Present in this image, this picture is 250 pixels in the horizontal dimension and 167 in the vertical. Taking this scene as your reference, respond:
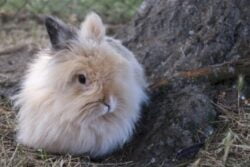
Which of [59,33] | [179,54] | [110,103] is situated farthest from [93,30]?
[179,54]

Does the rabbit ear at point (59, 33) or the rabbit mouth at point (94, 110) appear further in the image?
the rabbit ear at point (59, 33)

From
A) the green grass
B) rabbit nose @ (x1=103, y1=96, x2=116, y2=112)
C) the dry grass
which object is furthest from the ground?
the green grass

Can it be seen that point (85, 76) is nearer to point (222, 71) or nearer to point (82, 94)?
point (82, 94)

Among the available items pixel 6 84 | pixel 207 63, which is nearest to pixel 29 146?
pixel 6 84

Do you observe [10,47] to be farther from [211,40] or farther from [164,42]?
[211,40]

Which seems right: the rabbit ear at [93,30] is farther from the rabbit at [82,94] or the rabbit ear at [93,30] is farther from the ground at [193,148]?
the ground at [193,148]

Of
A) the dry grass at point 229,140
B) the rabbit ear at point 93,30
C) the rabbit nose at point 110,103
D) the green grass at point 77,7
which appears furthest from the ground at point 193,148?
the green grass at point 77,7

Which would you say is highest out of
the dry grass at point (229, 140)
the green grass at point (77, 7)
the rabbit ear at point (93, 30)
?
the green grass at point (77, 7)
